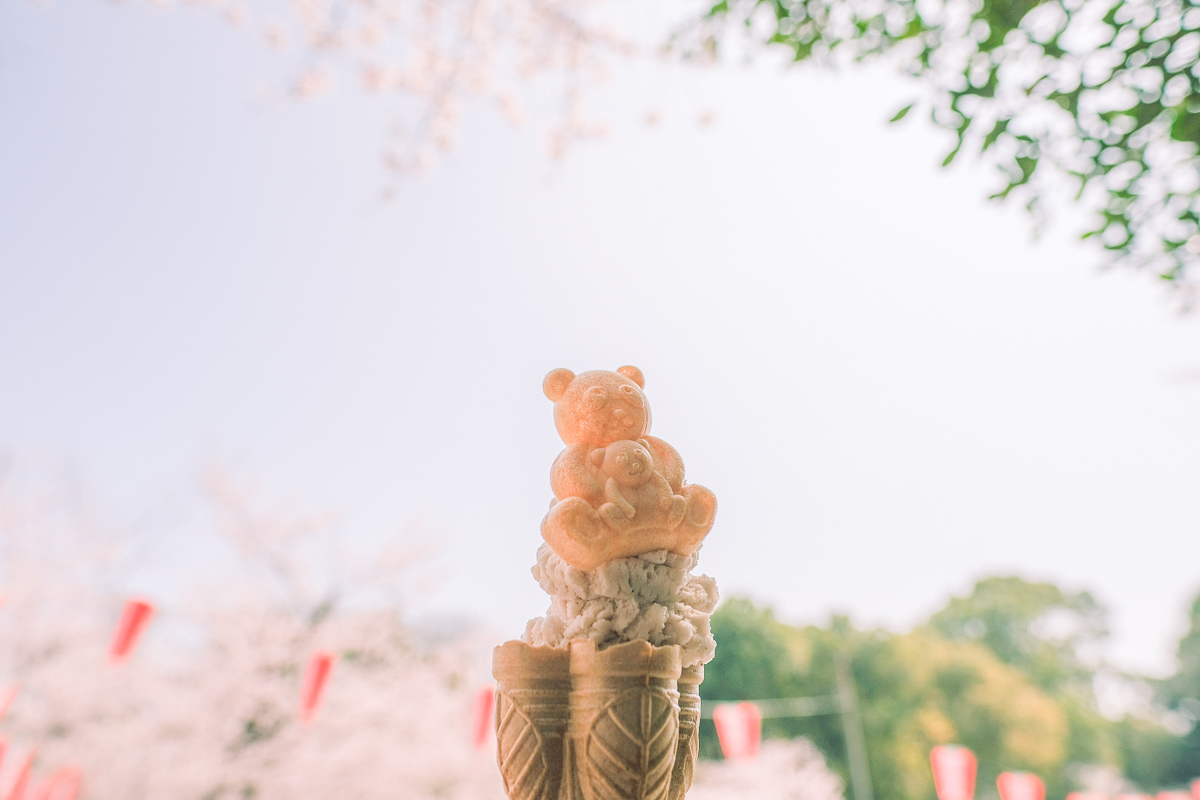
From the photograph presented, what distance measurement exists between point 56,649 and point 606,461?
8.67m

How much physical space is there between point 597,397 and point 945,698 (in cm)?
1429

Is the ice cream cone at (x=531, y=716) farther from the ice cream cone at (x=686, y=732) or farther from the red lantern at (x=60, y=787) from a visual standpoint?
the red lantern at (x=60, y=787)

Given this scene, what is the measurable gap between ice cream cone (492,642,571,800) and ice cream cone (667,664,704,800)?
0.94 feet

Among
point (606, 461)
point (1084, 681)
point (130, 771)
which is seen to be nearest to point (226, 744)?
point (130, 771)

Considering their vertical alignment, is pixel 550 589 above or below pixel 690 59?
below

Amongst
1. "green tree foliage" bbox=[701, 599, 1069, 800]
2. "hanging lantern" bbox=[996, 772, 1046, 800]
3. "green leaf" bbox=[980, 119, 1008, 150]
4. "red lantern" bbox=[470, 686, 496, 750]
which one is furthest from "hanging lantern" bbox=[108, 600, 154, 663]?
"green tree foliage" bbox=[701, 599, 1069, 800]

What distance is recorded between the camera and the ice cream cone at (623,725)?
4.40ft

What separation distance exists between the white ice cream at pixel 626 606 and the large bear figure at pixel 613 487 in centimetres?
4

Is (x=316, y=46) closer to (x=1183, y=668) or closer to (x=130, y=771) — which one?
(x=130, y=771)

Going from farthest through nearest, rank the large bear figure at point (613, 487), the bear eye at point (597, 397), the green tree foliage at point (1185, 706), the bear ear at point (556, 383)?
1. the green tree foliage at point (1185, 706)
2. the bear ear at point (556, 383)
3. the bear eye at point (597, 397)
4. the large bear figure at point (613, 487)

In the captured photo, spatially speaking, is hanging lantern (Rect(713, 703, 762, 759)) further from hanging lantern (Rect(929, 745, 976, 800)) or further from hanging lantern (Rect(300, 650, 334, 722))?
hanging lantern (Rect(300, 650, 334, 722))

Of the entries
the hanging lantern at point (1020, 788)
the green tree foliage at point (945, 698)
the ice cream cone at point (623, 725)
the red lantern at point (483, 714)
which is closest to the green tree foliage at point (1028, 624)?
the green tree foliage at point (945, 698)

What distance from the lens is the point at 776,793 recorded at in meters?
10.8

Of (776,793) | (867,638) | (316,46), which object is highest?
(316,46)
